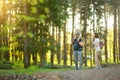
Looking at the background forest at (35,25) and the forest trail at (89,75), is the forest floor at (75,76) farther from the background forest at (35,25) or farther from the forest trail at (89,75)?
the background forest at (35,25)

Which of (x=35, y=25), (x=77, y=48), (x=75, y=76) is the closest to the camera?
(x=75, y=76)

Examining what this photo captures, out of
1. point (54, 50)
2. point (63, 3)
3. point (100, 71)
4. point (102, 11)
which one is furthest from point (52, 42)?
point (102, 11)

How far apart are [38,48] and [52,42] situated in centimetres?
130

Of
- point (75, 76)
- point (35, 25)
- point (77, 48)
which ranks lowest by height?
point (75, 76)

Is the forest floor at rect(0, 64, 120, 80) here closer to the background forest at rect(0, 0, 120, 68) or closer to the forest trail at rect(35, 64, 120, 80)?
the forest trail at rect(35, 64, 120, 80)

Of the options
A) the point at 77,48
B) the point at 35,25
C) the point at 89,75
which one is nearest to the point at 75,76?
the point at 89,75

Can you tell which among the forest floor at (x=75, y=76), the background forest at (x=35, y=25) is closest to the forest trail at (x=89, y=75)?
the forest floor at (x=75, y=76)

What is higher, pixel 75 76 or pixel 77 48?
pixel 77 48

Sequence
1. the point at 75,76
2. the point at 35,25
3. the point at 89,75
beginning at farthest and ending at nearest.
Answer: the point at 35,25, the point at 89,75, the point at 75,76

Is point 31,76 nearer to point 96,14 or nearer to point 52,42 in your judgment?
point 52,42

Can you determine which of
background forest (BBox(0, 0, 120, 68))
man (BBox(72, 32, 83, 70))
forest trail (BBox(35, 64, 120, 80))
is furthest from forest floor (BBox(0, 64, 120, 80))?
man (BBox(72, 32, 83, 70))

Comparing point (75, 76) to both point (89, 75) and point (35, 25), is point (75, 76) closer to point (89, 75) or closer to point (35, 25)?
point (89, 75)

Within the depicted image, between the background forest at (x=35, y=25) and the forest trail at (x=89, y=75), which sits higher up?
the background forest at (x=35, y=25)

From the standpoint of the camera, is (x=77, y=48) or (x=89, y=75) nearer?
(x=89, y=75)
